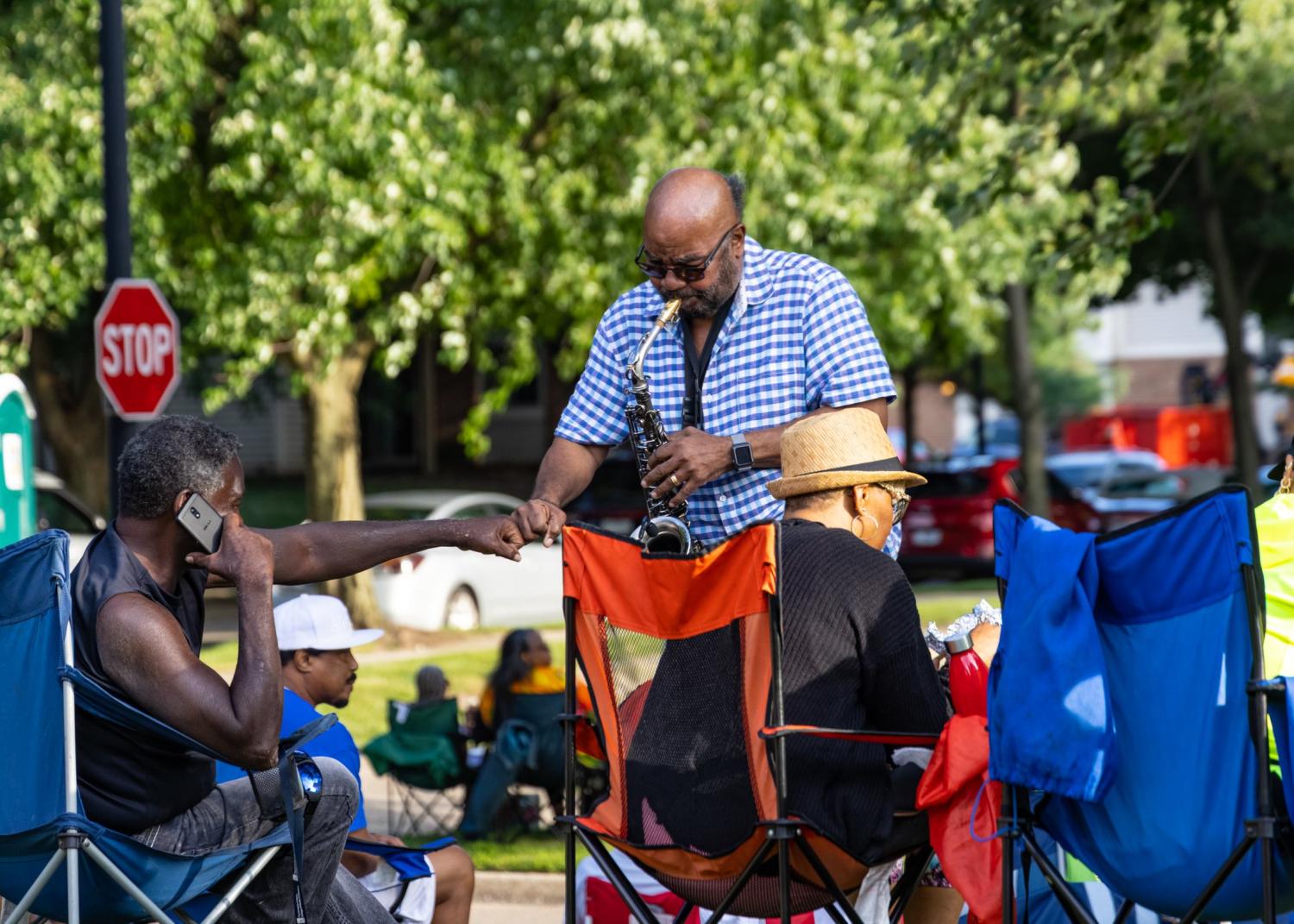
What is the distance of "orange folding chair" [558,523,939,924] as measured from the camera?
3562 millimetres

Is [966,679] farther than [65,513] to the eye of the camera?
No

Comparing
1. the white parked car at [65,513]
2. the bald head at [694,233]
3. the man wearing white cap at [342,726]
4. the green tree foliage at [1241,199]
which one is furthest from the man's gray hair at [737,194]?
the green tree foliage at [1241,199]

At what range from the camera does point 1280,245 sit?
26.0 meters

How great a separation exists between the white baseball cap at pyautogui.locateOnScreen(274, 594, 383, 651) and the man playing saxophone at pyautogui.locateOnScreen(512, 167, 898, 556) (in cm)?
85

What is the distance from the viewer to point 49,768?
3.66 metres

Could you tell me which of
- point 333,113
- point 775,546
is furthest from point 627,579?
point 333,113

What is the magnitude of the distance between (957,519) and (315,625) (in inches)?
705

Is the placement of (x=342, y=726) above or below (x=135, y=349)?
below

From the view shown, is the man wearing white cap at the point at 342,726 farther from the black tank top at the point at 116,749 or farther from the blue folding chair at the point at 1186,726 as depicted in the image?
the blue folding chair at the point at 1186,726

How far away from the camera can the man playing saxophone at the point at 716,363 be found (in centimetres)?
436

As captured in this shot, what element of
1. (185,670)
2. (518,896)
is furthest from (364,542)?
(518,896)

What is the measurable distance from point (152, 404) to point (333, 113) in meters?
4.54

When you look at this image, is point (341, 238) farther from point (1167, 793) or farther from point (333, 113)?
point (1167, 793)

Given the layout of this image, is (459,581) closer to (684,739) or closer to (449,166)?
(449,166)
